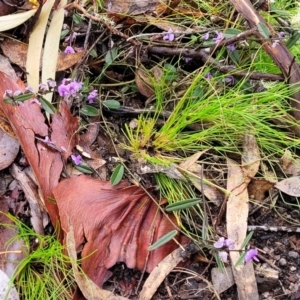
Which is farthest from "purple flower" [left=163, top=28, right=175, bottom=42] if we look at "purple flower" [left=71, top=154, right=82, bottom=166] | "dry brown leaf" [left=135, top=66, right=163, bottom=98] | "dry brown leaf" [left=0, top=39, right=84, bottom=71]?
"purple flower" [left=71, top=154, right=82, bottom=166]

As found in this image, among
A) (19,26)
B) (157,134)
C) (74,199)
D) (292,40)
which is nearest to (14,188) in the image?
(74,199)

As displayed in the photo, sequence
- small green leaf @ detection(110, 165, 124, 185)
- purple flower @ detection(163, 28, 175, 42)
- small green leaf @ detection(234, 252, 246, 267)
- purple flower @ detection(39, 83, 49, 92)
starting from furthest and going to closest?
purple flower @ detection(163, 28, 175, 42) < purple flower @ detection(39, 83, 49, 92) < small green leaf @ detection(110, 165, 124, 185) < small green leaf @ detection(234, 252, 246, 267)

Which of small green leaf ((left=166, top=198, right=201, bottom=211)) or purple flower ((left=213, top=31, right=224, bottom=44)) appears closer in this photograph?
small green leaf ((left=166, top=198, right=201, bottom=211))

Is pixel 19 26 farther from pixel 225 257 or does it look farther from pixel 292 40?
pixel 225 257

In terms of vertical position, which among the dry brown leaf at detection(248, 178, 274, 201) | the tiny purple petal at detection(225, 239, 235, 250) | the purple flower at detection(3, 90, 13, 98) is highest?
the purple flower at detection(3, 90, 13, 98)

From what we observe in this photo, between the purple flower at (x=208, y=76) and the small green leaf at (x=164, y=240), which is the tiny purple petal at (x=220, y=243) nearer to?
the small green leaf at (x=164, y=240)

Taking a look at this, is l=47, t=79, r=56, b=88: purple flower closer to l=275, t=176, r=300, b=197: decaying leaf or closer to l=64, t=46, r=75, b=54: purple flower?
l=64, t=46, r=75, b=54: purple flower

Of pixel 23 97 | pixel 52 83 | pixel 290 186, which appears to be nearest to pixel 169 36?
pixel 52 83

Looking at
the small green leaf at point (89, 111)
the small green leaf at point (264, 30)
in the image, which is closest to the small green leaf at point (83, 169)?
the small green leaf at point (89, 111)
